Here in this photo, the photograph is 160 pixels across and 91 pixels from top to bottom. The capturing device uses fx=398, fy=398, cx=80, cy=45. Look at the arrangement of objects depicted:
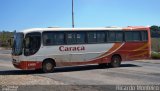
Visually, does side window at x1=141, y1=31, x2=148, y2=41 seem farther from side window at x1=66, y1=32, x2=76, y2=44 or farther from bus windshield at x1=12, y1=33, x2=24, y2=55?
bus windshield at x1=12, y1=33, x2=24, y2=55

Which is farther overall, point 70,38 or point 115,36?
point 115,36

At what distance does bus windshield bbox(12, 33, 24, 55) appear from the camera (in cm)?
2319

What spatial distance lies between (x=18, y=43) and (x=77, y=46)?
3757 millimetres

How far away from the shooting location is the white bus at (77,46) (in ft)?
76.1

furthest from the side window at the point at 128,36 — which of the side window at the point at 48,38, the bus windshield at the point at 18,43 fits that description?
the bus windshield at the point at 18,43

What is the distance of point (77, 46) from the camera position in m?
24.9

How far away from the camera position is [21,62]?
22906 millimetres

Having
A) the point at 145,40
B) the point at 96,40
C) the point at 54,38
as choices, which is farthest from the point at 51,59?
the point at 145,40

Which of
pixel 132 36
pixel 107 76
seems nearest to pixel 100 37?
pixel 132 36

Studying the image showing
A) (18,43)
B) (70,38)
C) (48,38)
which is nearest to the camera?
(18,43)

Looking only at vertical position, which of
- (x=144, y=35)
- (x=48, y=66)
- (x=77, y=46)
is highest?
(x=144, y=35)

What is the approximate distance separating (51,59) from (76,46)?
1.87 m

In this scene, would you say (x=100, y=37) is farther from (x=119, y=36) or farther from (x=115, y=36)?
(x=119, y=36)

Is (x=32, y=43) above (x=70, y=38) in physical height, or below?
below
